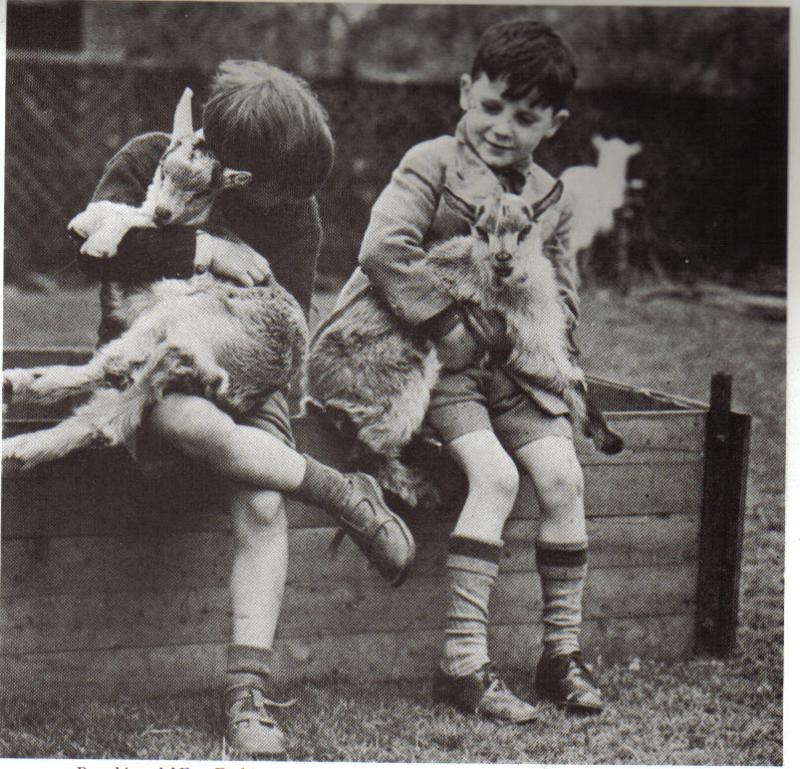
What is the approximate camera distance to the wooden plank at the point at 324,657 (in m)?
2.66

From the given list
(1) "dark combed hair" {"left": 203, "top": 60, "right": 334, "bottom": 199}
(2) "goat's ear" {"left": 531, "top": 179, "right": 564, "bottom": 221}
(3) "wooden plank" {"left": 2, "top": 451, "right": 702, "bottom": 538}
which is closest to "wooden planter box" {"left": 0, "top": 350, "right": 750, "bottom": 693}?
(3) "wooden plank" {"left": 2, "top": 451, "right": 702, "bottom": 538}

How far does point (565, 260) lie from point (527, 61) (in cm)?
53

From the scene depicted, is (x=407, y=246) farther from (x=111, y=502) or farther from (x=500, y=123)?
(x=111, y=502)

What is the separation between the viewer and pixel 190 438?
102 inches

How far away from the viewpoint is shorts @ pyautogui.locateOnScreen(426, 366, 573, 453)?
279 cm

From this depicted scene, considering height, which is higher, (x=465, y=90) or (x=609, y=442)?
(x=465, y=90)

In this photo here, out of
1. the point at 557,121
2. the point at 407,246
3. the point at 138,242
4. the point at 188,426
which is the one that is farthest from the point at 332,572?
the point at 557,121

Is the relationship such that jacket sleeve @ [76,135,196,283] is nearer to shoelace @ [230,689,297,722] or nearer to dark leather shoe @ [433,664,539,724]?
shoelace @ [230,689,297,722]

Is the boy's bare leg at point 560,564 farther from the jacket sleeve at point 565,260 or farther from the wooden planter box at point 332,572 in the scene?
the jacket sleeve at point 565,260

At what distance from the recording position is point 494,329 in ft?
9.25

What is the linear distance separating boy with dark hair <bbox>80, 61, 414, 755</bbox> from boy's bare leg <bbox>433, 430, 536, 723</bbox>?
0.50 ft

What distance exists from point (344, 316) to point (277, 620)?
0.80 m

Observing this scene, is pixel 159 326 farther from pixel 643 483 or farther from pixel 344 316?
pixel 643 483

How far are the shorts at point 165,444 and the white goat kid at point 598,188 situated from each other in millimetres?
930
